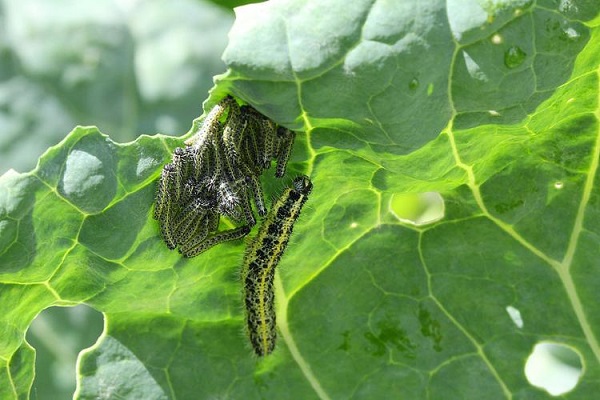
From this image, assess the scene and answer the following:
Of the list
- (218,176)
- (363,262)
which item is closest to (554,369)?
(363,262)

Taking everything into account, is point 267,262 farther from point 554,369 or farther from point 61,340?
point 61,340

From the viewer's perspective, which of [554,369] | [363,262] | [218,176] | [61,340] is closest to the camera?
[218,176]

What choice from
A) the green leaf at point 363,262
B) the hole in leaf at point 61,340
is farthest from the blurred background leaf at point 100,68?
the green leaf at point 363,262

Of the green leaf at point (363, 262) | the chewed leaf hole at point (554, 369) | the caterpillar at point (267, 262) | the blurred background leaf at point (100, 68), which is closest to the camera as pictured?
the green leaf at point (363, 262)

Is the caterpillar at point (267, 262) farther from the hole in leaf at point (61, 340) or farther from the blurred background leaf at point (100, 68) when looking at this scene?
the blurred background leaf at point (100, 68)

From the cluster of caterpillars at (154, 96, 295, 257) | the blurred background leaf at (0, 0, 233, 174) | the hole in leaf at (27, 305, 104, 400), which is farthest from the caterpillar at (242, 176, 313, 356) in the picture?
the blurred background leaf at (0, 0, 233, 174)

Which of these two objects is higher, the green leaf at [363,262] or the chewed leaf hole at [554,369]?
the green leaf at [363,262]

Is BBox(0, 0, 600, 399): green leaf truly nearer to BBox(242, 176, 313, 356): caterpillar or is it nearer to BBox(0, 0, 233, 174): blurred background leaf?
BBox(242, 176, 313, 356): caterpillar
